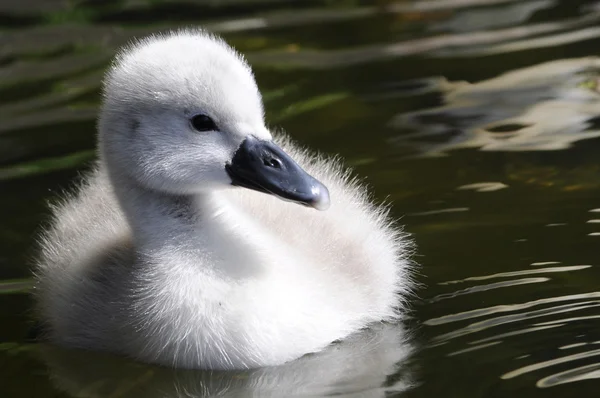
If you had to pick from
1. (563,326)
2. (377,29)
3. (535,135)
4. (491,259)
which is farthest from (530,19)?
(563,326)

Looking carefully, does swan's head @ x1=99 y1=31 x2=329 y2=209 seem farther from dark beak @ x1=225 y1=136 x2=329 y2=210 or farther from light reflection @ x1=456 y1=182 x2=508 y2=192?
light reflection @ x1=456 y1=182 x2=508 y2=192

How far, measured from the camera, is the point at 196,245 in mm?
4387

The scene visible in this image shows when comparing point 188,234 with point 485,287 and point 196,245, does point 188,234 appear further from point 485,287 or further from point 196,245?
point 485,287

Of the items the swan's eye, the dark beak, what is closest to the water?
the dark beak

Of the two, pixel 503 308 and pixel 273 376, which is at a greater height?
pixel 503 308

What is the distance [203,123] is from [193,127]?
0.12ft

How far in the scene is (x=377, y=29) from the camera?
25.5 ft

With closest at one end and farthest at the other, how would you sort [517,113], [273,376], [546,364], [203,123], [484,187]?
1. [546,364]
2. [273,376]
3. [203,123]
4. [484,187]
5. [517,113]

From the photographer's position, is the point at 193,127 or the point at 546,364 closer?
the point at 546,364

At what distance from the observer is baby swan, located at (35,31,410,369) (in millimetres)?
4301

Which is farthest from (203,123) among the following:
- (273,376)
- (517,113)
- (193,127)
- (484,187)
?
(517,113)

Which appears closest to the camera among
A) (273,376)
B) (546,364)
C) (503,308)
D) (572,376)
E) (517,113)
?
(572,376)

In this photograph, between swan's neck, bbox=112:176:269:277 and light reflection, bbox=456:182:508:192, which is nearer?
swan's neck, bbox=112:176:269:277

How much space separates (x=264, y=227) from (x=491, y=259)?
875mm
